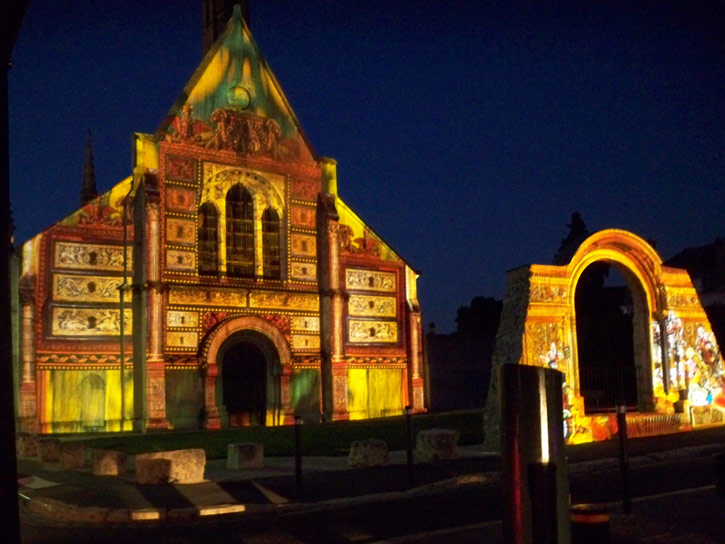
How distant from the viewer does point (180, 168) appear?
94.9 feet

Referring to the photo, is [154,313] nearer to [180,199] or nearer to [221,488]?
[180,199]

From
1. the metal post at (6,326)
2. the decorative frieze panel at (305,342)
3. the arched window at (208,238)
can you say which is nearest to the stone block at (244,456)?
the metal post at (6,326)

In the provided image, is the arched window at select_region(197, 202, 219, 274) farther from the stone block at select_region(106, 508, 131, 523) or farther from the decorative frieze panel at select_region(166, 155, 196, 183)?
the stone block at select_region(106, 508, 131, 523)

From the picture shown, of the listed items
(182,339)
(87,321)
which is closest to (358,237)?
(182,339)

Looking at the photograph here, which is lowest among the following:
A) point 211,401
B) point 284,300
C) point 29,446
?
point 29,446

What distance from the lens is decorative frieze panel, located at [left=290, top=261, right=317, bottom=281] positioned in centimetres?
3092

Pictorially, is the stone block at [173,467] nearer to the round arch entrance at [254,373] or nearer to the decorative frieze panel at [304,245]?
the round arch entrance at [254,373]

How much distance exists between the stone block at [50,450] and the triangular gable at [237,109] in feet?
43.1

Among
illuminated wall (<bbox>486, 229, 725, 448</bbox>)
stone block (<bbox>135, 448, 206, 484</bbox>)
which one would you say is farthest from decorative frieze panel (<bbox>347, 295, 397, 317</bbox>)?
stone block (<bbox>135, 448, 206, 484</bbox>)

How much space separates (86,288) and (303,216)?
8224 millimetres

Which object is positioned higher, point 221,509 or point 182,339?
point 182,339

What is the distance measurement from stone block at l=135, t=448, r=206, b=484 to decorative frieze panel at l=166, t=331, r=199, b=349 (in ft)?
47.5

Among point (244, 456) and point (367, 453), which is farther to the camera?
point (244, 456)

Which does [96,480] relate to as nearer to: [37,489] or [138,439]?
[37,489]
